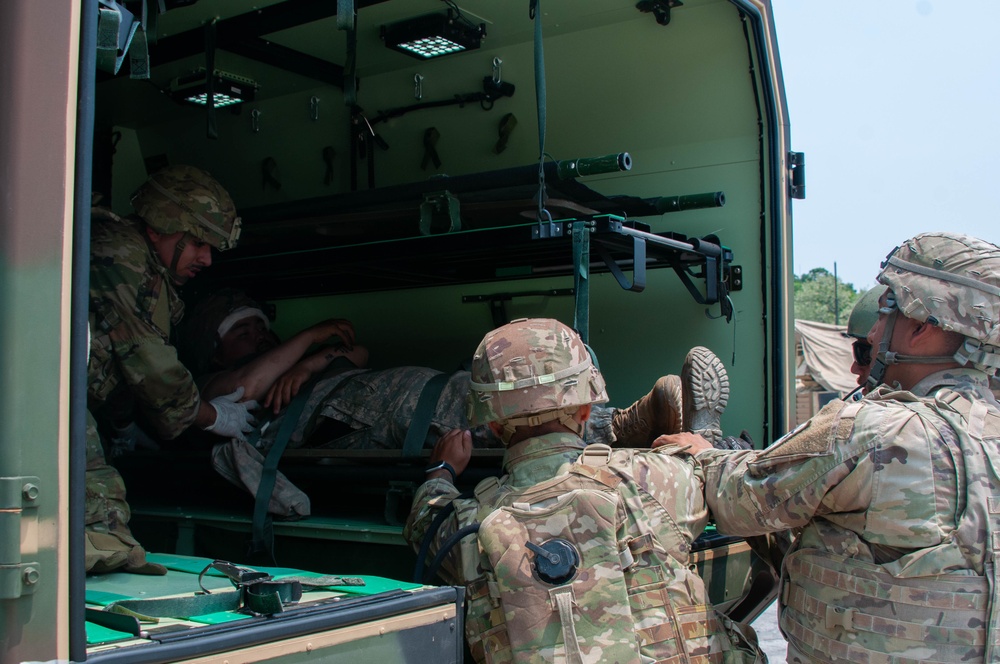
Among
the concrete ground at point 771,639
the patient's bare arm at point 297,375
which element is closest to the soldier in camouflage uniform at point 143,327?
the patient's bare arm at point 297,375

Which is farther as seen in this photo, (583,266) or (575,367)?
(583,266)

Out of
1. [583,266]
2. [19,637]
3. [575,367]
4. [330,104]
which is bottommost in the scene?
[19,637]

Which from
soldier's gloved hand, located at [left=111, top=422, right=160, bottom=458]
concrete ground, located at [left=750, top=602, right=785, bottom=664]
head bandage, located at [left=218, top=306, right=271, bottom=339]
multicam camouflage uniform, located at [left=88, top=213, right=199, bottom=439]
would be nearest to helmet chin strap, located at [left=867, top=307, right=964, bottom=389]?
multicam camouflage uniform, located at [left=88, top=213, right=199, bottom=439]

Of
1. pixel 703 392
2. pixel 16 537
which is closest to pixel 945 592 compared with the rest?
pixel 703 392

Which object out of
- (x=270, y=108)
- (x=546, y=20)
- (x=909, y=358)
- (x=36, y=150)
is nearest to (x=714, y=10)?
(x=546, y=20)

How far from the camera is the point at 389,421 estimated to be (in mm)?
3768

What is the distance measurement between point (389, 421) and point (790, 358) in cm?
156

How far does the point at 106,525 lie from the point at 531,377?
4.26 ft

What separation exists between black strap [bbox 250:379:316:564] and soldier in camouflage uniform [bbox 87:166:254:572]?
28 cm

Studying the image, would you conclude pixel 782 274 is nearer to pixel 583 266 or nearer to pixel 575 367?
pixel 583 266

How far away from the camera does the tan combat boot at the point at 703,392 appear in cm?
331

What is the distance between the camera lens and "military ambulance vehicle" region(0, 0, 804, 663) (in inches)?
59.9

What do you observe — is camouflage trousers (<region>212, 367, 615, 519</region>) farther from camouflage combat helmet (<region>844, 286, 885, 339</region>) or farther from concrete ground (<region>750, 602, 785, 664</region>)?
concrete ground (<region>750, 602, 785, 664</region>)

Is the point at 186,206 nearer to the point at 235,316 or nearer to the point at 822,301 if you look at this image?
the point at 235,316
